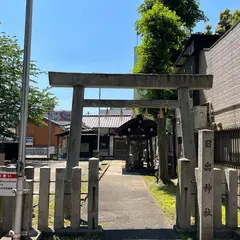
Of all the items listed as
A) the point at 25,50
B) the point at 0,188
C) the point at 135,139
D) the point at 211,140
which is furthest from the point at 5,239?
the point at 135,139

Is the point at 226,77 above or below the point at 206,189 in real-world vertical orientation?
above

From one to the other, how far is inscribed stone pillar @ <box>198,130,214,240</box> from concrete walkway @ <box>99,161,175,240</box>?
0.73m

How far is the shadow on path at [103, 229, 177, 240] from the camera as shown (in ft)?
19.9

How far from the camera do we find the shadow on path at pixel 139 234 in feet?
19.9

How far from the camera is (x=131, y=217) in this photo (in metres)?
7.72

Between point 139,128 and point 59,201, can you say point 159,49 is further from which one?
point 59,201

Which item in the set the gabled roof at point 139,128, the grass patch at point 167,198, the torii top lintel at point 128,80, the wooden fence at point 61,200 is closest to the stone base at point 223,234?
the grass patch at point 167,198

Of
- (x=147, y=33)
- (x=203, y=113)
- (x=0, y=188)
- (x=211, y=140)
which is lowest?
(x=0, y=188)

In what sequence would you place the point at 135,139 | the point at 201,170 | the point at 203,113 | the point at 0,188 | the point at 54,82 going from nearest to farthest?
the point at 0,188 < the point at 201,170 < the point at 54,82 < the point at 203,113 < the point at 135,139

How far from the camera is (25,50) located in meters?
5.19

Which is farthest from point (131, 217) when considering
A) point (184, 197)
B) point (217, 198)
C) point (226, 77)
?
point (226, 77)

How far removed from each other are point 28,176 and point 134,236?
7.58ft

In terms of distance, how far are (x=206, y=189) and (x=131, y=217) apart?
265 cm

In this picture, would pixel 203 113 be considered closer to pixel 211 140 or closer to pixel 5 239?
pixel 211 140
